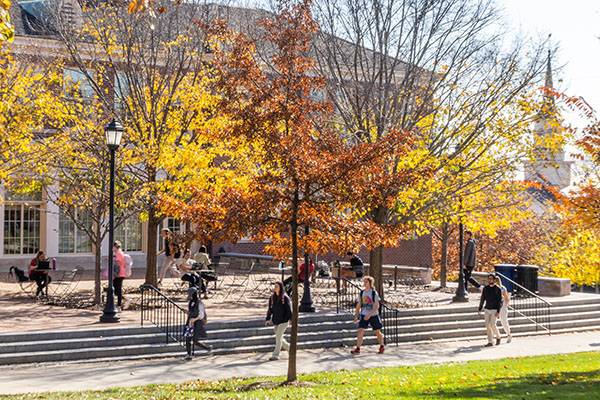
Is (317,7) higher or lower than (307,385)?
higher

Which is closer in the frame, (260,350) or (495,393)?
(495,393)

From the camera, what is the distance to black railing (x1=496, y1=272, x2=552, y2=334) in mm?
20734

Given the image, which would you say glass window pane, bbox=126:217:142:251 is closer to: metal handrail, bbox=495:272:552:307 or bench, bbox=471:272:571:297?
metal handrail, bbox=495:272:552:307

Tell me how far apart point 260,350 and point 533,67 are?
35.4 feet

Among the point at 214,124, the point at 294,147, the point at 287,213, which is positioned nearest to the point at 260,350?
the point at 287,213

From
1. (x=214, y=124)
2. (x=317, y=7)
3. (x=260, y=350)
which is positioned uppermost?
(x=317, y=7)

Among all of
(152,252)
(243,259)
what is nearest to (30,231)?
(243,259)

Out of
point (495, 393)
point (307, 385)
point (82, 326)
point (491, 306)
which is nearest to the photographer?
point (495, 393)

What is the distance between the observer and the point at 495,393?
1015 centimetres

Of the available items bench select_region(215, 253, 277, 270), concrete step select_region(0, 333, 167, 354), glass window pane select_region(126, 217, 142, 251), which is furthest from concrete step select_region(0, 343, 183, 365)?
glass window pane select_region(126, 217, 142, 251)

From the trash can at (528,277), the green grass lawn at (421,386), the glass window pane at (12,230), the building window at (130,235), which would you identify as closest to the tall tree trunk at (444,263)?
the trash can at (528,277)

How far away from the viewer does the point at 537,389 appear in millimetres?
10664

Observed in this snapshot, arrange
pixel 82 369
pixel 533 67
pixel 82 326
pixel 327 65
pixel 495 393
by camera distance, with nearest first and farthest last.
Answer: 1. pixel 495 393
2. pixel 82 369
3. pixel 82 326
4. pixel 533 67
5. pixel 327 65

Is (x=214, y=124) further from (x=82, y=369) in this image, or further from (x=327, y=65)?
(x=82, y=369)
